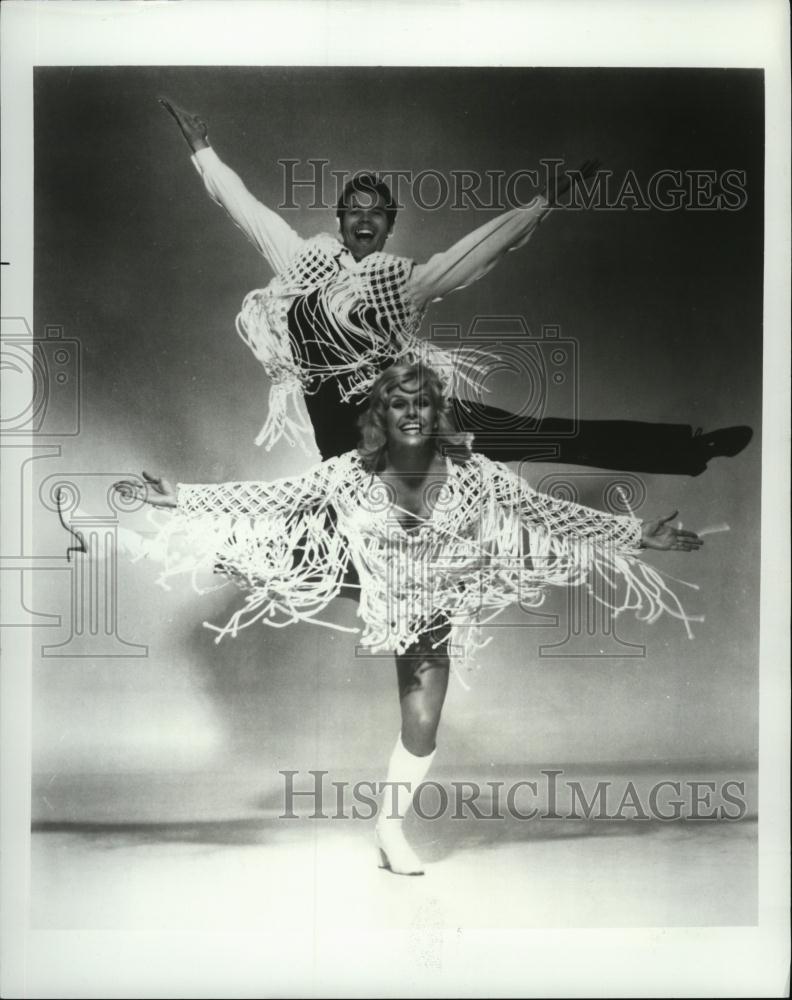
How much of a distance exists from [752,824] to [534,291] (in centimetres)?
150

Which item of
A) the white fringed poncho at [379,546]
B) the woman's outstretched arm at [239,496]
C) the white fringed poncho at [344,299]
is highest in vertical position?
the white fringed poncho at [344,299]

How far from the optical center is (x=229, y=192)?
9.57 ft

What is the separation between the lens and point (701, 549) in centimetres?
294

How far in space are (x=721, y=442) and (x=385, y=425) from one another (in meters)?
0.87

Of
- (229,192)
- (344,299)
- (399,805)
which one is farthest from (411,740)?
(229,192)

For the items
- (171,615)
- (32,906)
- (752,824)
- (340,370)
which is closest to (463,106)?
(340,370)

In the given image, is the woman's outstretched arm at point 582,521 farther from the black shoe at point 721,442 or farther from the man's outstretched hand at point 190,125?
the man's outstretched hand at point 190,125

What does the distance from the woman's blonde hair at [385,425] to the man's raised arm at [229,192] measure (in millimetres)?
448

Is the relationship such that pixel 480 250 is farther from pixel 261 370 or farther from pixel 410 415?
pixel 261 370

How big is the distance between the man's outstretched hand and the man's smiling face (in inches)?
16.2

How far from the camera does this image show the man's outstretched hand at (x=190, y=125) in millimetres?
2914

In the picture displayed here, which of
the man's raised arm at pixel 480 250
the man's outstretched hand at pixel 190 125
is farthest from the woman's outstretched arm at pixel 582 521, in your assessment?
the man's outstretched hand at pixel 190 125

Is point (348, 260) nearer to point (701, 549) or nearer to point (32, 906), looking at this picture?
point (701, 549)

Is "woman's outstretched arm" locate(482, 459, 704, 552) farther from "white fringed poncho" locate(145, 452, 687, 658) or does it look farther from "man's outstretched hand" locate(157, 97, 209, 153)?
"man's outstretched hand" locate(157, 97, 209, 153)
